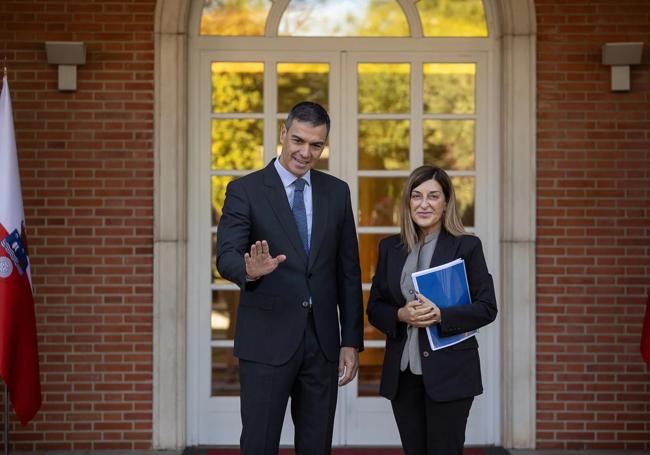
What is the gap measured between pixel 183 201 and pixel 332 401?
7.76 feet

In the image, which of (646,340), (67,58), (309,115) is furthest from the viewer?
(67,58)

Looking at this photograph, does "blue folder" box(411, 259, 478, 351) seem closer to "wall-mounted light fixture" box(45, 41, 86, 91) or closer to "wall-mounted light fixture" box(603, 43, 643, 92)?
"wall-mounted light fixture" box(603, 43, 643, 92)

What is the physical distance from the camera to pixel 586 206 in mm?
5840

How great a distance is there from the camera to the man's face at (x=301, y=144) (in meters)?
3.70

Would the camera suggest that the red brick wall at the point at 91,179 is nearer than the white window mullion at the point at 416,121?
Yes

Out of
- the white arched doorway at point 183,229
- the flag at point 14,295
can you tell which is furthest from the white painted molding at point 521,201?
the flag at point 14,295

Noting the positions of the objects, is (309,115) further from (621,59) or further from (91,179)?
(621,59)

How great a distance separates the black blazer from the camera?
3793mm

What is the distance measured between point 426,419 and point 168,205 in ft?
8.27

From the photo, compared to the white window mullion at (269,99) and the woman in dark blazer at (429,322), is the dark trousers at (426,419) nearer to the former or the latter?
the woman in dark blazer at (429,322)

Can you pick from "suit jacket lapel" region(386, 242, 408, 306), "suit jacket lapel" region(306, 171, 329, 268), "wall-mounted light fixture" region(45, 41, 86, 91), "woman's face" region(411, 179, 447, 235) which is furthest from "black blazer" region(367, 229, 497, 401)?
"wall-mounted light fixture" region(45, 41, 86, 91)

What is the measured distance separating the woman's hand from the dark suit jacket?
0.32 meters

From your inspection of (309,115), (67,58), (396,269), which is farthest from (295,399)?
(67,58)

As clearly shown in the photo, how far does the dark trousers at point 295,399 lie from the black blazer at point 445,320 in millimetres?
267
